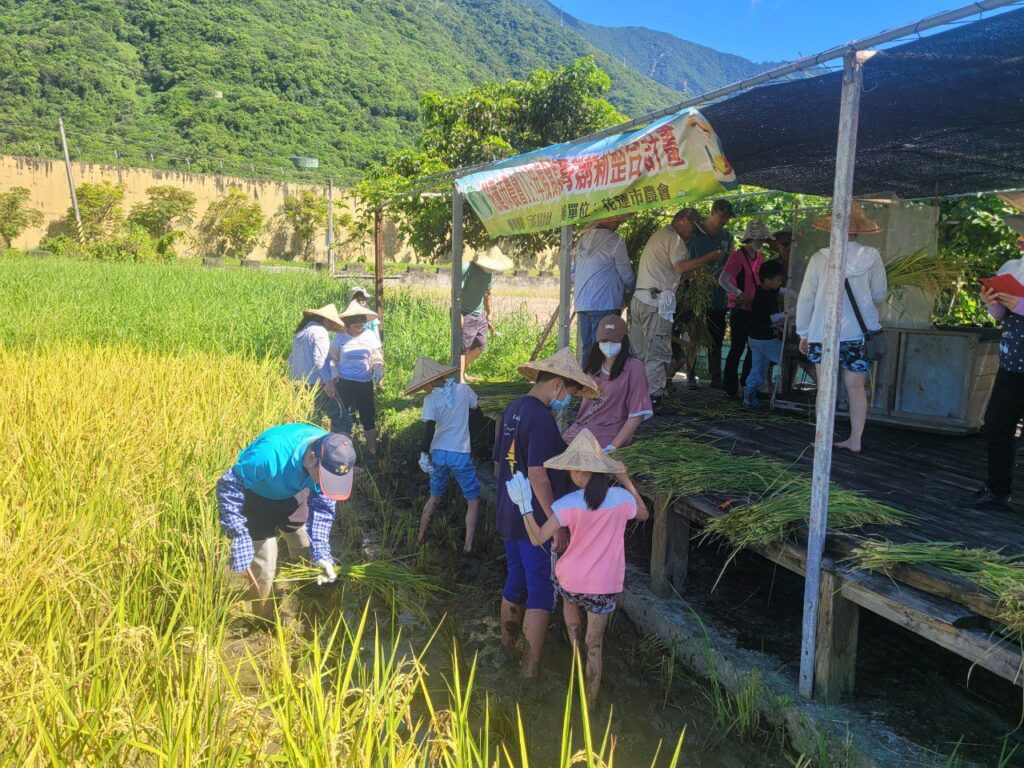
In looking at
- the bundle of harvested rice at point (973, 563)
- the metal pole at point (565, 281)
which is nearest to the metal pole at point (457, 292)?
the metal pole at point (565, 281)

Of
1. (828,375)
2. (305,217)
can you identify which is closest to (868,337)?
(828,375)

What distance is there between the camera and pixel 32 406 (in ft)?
15.3

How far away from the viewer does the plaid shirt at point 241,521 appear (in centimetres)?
362

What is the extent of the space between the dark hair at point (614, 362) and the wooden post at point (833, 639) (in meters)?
1.64

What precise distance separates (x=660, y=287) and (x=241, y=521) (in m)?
3.48

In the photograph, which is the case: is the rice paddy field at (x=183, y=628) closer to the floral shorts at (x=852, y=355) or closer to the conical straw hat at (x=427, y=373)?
the conical straw hat at (x=427, y=373)

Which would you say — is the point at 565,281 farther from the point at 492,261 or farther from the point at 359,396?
the point at 492,261

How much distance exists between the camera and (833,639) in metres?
3.07

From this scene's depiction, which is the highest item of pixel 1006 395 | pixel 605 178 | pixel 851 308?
pixel 605 178

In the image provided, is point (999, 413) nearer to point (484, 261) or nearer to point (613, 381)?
point (613, 381)

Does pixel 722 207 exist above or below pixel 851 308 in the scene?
above

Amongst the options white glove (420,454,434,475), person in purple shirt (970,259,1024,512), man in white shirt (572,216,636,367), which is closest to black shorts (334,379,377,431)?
white glove (420,454,434,475)

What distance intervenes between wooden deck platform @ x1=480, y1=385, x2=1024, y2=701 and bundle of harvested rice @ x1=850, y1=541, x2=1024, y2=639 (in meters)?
0.05

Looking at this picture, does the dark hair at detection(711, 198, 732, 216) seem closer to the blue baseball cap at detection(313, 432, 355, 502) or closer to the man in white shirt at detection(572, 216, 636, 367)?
the man in white shirt at detection(572, 216, 636, 367)
